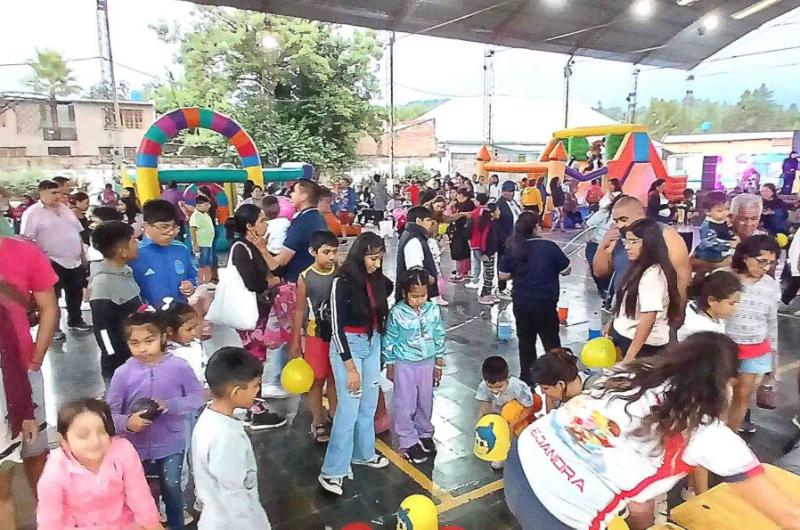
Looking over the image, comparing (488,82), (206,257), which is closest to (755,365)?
(206,257)

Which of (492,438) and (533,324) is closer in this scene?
(492,438)

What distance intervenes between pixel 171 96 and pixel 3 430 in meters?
23.2

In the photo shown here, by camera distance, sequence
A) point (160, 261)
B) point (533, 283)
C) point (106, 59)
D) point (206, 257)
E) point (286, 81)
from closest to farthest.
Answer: point (160, 261) < point (533, 283) < point (206, 257) < point (106, 59) < point (286, 81)

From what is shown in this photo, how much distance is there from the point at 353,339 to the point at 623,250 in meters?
1.76

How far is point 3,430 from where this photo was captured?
7.27ft

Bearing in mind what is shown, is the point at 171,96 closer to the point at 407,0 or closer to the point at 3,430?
the point at 407,0

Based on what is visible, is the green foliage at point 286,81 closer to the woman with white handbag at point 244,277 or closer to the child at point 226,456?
the woman with white handbag at point 244,277

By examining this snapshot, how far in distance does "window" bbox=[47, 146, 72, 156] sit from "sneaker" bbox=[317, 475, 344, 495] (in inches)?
981

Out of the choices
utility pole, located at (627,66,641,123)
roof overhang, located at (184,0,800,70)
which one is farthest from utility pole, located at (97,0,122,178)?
utility pole, located at (627,66,641,123)

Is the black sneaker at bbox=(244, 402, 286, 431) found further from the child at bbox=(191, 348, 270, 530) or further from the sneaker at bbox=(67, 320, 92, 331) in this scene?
the sneaker at bbox=(67, 320, 92, 331)

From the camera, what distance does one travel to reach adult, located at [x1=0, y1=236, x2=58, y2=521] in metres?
2.24

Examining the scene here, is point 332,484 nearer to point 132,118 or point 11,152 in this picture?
point 11,152

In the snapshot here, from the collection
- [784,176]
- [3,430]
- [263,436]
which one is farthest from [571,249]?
[3,430]

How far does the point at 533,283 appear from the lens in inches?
161
